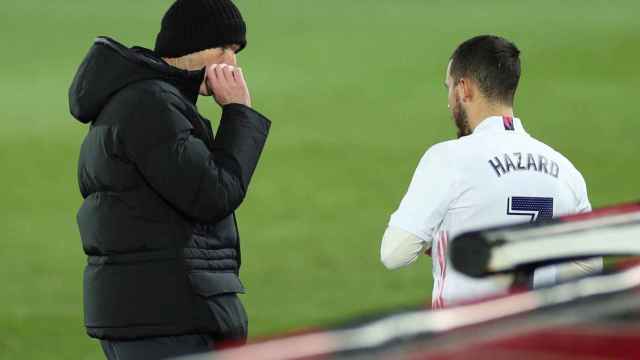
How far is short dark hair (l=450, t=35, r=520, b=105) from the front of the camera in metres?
4.63

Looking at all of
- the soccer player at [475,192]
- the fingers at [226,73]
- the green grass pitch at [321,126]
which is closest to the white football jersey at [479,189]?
the soccer player at [475,192]

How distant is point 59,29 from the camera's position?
18.2 metres

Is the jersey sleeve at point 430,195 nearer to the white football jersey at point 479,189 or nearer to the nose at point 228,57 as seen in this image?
the white football jersey at point 479,189

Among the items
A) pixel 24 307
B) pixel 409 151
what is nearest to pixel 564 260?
pixel 24 307

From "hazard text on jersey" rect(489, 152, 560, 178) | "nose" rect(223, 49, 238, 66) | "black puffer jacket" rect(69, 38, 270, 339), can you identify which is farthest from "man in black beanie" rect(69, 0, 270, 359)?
"hazard text on jersey" rect(489, 152, 560, 178)

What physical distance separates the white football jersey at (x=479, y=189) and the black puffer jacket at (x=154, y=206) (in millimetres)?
465

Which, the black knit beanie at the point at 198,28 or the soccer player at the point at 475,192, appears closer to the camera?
the soccer player at the point at 475,192

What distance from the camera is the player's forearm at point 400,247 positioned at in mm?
4410

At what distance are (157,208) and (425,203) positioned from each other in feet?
2.22

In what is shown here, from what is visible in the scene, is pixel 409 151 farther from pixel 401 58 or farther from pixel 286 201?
pixel 401 58

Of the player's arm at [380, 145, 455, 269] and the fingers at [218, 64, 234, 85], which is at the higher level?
the fingers at [218, 64, 234, 85]

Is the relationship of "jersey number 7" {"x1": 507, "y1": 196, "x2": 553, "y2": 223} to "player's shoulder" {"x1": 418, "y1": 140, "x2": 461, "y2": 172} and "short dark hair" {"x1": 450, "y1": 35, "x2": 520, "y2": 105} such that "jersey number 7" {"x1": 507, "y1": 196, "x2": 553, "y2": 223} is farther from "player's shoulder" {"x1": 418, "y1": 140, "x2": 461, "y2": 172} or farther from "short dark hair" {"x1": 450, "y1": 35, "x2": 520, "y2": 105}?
"short dark hair" {"x1": 450, "y1": 35, "x2": 520, "y2": 105}

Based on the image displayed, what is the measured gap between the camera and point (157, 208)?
4375 millimetres

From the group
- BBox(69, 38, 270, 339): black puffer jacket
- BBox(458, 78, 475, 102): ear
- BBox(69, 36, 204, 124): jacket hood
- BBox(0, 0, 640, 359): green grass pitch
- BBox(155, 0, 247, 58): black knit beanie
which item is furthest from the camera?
BBox(0, 0, 640, 359): green grass pitch
